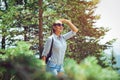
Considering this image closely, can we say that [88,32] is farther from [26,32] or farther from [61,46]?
[61,46]

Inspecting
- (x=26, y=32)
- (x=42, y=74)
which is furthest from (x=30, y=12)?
(x=42, y=74)

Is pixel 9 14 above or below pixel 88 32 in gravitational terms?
above

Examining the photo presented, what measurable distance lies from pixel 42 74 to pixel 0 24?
78.5 feet

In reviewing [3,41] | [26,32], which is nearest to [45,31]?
[26,32]

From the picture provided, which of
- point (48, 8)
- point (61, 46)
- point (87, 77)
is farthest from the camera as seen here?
point (48, 8)

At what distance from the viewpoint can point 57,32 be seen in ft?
20.4

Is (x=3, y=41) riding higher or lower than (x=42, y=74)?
lower

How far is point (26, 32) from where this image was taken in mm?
30703

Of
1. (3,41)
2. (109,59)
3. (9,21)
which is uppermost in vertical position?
(9,21)

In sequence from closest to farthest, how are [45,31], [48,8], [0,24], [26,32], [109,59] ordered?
[48,8] < [0,24] < [45,31] < [26,32] < [109,59]

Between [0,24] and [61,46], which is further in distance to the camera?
[0,24]

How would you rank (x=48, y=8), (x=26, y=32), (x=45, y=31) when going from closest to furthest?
(x=48, y=8) → (x=45, y=31) → (x=26, y=32)

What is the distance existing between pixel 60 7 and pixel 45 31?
15.0ft

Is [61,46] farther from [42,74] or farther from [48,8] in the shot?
[48,8]
